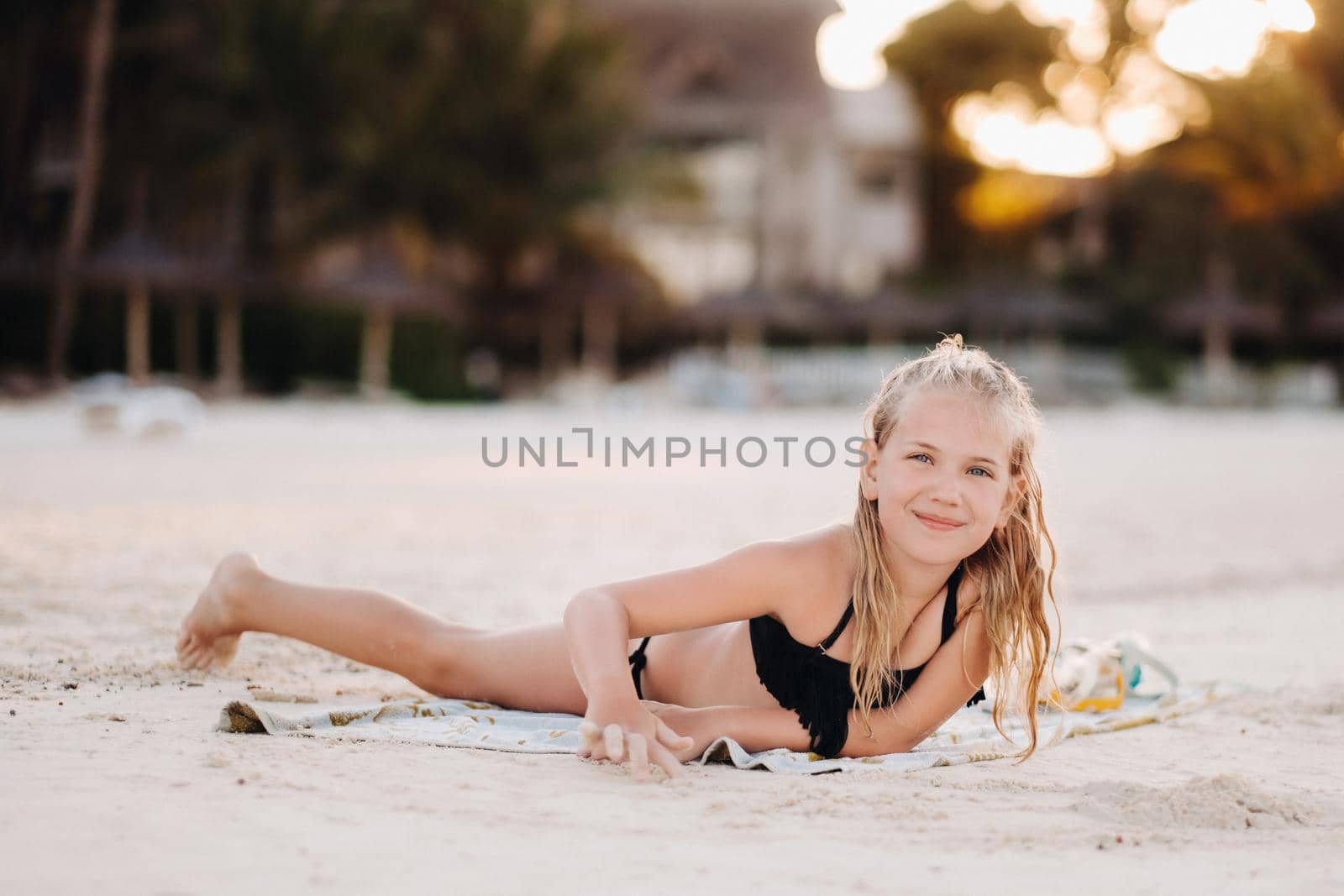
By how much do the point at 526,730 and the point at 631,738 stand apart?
21.1 inches

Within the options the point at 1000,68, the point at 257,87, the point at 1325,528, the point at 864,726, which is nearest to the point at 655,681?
the point at 864,726

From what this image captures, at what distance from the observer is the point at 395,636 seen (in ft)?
11.8

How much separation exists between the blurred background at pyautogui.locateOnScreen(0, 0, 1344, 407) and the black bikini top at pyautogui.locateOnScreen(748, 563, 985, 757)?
57.6ft

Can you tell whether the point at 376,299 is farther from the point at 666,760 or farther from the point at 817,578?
the point at 666,760

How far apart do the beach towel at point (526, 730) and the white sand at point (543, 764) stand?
0.08m

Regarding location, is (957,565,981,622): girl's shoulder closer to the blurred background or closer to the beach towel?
the beach towel

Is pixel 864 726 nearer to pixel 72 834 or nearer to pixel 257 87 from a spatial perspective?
pixel 72 834

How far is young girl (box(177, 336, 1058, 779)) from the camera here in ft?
9.68

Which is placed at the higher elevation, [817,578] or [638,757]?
[817,578]

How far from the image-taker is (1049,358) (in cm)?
2895

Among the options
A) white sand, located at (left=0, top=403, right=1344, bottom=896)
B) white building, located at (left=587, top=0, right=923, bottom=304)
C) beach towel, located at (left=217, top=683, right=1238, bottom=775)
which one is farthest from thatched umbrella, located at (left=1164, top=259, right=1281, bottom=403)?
beach towel, located at (left=217, top=683, right=1238, bottom=775)

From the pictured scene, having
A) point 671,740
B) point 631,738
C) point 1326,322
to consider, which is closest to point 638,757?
point 631,738

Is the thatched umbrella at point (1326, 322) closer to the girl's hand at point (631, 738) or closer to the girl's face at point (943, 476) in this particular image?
the girl's face at point (943, 476)

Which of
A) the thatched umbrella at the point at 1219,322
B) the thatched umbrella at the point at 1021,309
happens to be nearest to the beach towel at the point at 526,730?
the thatched umbrella at the point at 1021,309
